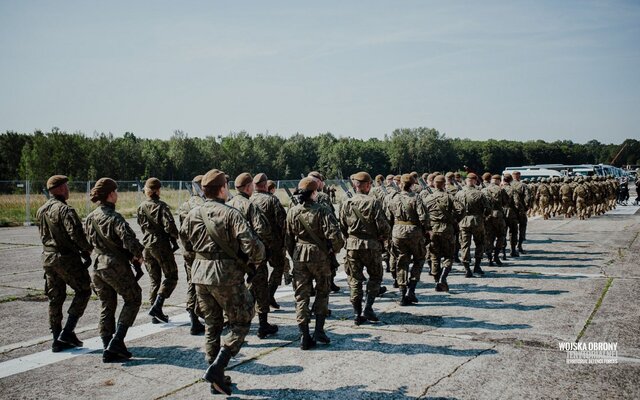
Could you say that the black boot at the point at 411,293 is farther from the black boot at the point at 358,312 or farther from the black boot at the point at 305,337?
the black boot at the point at 305,337

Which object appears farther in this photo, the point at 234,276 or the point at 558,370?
the point at 558,370

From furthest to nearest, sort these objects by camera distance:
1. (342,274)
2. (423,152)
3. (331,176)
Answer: (423,152), (331,176), (342,274)

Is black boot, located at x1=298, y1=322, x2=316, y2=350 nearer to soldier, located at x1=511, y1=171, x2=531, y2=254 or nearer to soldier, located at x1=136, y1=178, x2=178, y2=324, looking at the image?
soldier, located at x1=136, y1=178, x2=178, y2=324

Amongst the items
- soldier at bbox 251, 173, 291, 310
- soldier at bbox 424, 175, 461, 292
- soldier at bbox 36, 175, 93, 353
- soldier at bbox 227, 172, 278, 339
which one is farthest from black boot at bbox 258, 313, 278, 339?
soldier at bbox 424, 175, 461, 292

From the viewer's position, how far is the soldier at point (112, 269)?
18.6ft

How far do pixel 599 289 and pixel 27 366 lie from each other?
29.6ft

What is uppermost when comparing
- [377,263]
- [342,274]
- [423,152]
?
[423,152]

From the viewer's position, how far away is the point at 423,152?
108 meters

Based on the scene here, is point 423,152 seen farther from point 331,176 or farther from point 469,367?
point 469,367

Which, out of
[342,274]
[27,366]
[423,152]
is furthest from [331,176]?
[27,366]

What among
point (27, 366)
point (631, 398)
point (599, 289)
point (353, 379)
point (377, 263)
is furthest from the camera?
point (599, 289)

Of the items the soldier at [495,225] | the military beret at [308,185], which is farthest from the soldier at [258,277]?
the soldier at [495,225]

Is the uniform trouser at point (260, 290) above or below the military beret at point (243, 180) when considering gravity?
below

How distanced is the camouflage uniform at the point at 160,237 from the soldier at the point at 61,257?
1.16 metres
